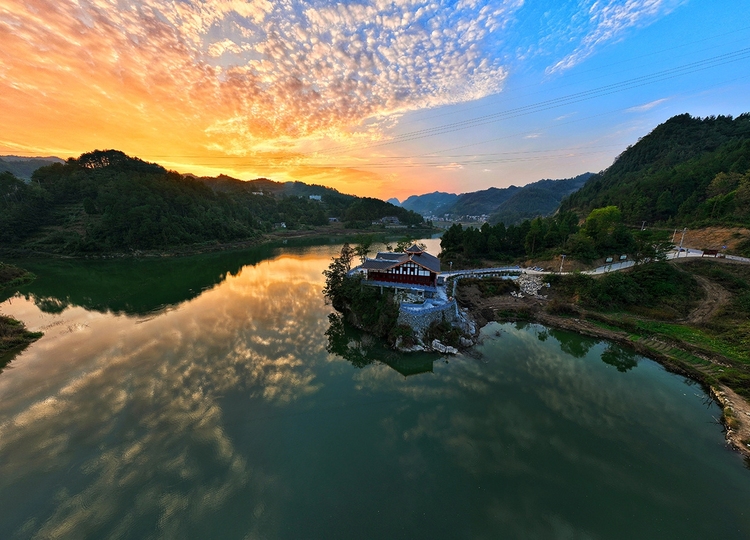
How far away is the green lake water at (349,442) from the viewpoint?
8.27 metres

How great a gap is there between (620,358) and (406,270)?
1496 cm

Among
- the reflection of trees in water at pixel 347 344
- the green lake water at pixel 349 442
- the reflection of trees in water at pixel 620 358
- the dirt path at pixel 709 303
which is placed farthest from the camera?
the dirt path at pixel 709 303

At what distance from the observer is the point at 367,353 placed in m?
17.4

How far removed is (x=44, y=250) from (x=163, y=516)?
61625 millimetres

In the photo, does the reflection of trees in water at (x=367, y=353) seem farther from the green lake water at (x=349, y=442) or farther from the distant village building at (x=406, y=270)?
the distant village building at (x=406, y=270)

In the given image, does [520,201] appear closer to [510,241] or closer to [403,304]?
[510,241]

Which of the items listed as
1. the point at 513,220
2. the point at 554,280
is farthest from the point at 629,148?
the point at 554,280

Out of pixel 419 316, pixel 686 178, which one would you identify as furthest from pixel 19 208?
pixel 686 178

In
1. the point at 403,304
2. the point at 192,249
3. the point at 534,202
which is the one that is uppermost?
the point at 534,202

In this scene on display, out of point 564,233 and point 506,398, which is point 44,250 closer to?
point 506,398

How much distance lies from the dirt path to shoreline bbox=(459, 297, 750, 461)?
4613mm

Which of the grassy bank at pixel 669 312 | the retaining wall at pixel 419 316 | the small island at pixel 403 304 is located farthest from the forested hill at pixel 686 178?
the retaining wall at pixel 419 316

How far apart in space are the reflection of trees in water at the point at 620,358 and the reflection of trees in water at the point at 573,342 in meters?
0.97

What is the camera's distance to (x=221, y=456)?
10148mm
